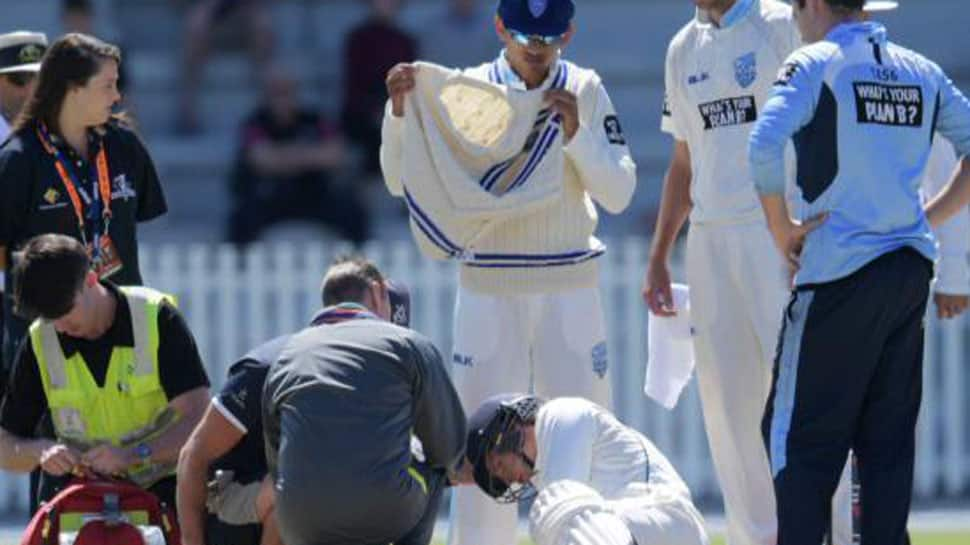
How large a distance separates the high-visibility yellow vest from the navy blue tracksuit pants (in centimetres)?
183

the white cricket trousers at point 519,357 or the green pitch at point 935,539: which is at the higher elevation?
the white cricket trousers at point 519,357

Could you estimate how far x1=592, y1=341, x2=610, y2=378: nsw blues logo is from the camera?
8.47 meters

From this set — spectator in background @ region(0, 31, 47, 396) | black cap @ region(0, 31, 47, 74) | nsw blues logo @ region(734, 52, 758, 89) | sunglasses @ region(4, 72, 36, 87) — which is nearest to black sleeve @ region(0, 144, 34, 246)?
spectator in background @ region(0, 31, 47, 396)

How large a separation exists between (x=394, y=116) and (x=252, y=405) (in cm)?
155

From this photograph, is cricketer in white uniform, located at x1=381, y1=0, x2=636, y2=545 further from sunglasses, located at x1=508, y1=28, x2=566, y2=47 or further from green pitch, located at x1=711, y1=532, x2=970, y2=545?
green pitch, located at x1=711, y1=532, x2=970, y2=545

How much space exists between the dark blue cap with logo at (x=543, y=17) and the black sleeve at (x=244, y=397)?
1709 mm

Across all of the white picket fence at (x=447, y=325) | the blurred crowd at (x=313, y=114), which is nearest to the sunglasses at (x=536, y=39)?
the white picket fence at (x=447, y=325)

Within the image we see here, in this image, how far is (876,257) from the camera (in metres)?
7.25

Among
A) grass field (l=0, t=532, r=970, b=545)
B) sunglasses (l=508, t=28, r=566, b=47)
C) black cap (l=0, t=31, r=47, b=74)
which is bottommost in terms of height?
grass field (l=0, t=532, r=970, b=545)

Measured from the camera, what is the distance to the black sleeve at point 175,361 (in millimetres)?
7574

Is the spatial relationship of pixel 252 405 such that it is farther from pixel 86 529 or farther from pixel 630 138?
pixel 630 138

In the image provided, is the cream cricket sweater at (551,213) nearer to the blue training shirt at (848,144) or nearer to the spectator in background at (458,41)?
the blue training shirt at (848,144)

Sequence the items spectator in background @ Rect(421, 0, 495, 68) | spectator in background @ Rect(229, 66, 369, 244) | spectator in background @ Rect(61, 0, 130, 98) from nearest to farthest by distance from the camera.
Result: spectator in background @ Rect(229, 66, 369, 244), spectator in background @ Rect(61, 0, 130, 98), spectator in background @ Rect(421, 0, 495, 68)

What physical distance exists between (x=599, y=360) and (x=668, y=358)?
596 mm
